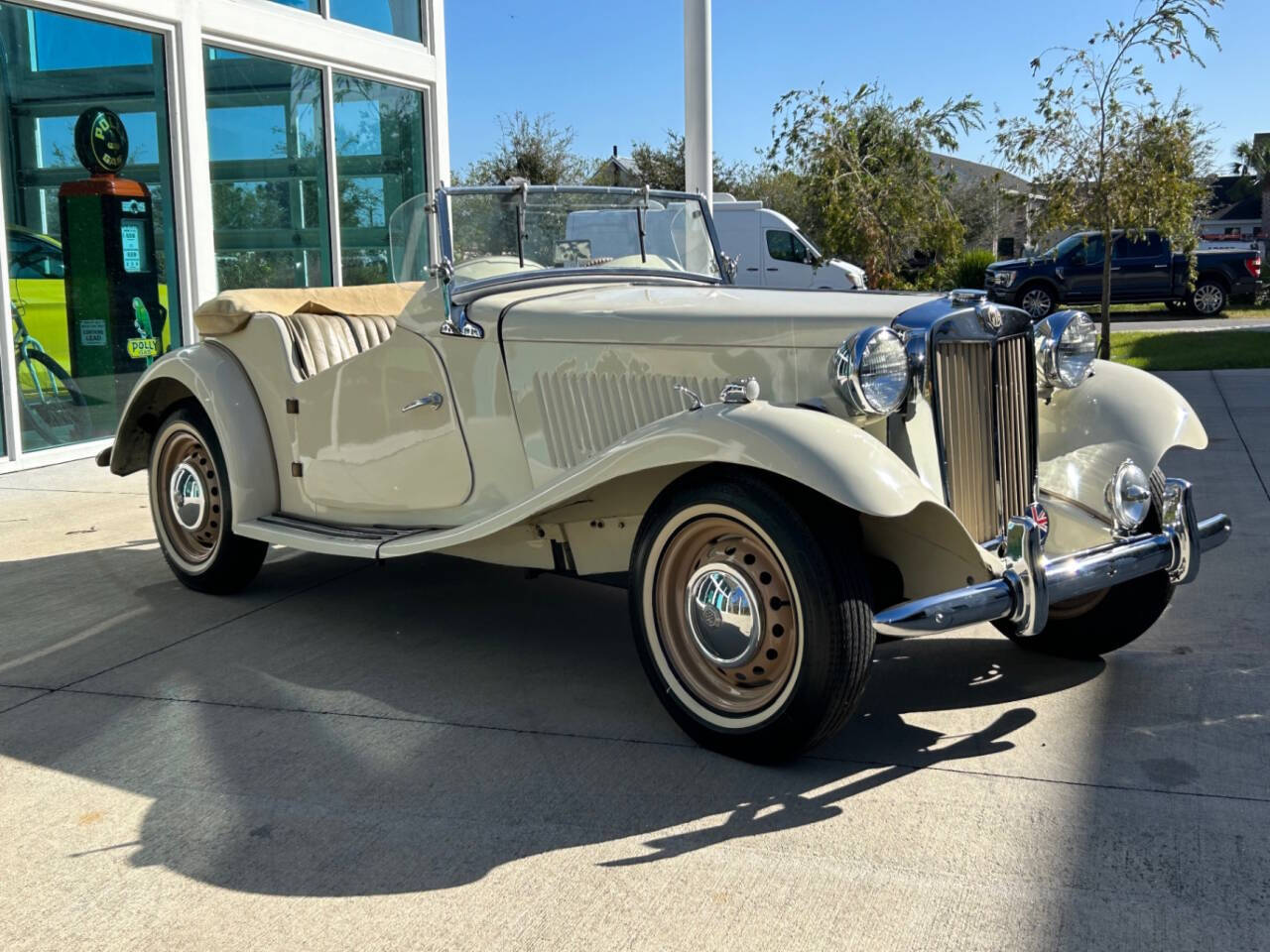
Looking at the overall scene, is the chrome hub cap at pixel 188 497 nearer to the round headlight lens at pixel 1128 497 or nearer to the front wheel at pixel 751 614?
the front wheel at pixel 751 614

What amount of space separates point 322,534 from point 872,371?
7.35 ft

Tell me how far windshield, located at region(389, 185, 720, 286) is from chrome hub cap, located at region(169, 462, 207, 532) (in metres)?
1.22

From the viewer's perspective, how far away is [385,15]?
11609 mm

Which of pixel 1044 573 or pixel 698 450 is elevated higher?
pixel 698 450

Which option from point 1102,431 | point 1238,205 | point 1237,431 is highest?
point 1238,205

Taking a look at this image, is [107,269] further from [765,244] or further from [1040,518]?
[765,244]

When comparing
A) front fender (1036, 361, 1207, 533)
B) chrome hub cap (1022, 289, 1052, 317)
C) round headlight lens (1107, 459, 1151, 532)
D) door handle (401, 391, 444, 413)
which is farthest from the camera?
chrome hub cap (1022, 289, 1052, 317)

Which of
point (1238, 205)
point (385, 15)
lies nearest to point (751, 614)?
point (385, 15)

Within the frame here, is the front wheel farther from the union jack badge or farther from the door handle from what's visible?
the door handle

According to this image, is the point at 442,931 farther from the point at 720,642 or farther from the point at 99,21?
the point at 99,21

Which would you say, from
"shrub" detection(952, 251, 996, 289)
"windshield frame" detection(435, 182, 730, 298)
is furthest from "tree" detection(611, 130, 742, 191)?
"windshield frame" detection(435, 182, 730, 298)

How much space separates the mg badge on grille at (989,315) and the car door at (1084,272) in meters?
20.1

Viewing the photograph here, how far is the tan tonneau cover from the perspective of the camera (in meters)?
5.07

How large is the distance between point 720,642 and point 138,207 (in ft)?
24.4
